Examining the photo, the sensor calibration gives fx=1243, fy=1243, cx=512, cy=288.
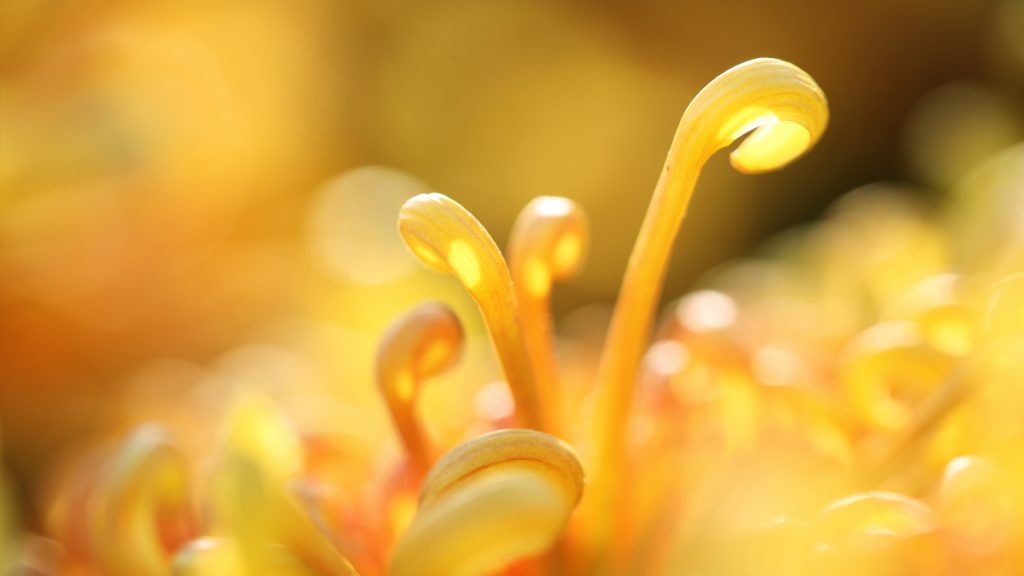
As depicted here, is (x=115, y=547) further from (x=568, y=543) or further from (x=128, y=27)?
(x=128, y=27)

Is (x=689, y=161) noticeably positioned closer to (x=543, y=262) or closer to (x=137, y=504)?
(x=543, y=262)

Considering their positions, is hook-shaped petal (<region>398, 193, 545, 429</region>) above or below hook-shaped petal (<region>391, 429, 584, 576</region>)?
above

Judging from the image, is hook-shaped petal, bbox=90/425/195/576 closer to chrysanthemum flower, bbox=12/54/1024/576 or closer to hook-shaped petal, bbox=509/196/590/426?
chrysanthemum flower, bbox=12/54/1024/576

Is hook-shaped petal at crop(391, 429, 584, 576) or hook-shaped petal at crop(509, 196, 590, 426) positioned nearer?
hook-shaped petal at crop(391, 429, 584, 576)

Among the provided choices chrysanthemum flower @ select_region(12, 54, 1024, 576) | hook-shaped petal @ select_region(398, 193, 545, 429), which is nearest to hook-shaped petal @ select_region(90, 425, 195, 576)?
chrysanthemum flower @ select_region(12, 54, 1024, 576)

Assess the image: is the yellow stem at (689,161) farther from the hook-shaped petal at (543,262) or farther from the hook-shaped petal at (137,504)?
the hook-shaped petal at (137,504)
